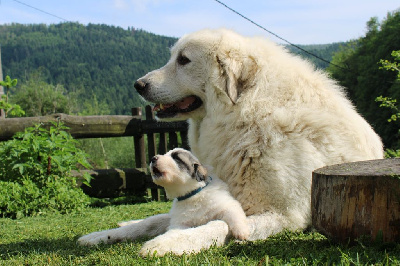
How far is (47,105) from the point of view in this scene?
32.7m

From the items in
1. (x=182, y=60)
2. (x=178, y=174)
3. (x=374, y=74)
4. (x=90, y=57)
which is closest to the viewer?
(x=178, y=174)

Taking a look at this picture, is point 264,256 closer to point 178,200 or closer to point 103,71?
point 178,200

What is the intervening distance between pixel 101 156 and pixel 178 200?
850 inches

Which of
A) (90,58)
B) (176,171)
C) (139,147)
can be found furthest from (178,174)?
(90,58)

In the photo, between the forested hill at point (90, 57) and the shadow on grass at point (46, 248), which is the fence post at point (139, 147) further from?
the forested hill at point (90, 57)

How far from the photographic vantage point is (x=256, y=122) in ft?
10.8

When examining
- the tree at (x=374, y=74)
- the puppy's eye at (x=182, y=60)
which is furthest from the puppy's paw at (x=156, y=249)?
the tree at (x=374, y=74)

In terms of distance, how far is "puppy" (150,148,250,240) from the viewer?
297cm

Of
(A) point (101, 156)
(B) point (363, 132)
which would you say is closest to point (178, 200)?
(B) point (363, 132)

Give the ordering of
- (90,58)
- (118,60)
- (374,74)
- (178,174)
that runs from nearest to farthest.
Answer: (178,174), (374,74), (118,60), (90,58)

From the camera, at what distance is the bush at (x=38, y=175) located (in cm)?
618

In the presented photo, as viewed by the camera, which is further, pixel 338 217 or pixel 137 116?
pixel 137 116

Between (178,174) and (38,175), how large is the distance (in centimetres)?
425

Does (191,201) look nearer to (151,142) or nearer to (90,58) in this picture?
(151,142)
